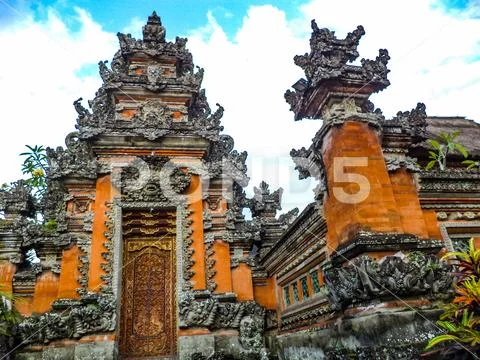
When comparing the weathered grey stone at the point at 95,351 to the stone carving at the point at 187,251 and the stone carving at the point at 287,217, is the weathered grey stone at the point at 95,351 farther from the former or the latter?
the stone carving at the point at 287,217

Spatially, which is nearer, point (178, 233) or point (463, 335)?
point (463, 335)

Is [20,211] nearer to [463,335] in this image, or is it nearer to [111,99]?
[111,99]

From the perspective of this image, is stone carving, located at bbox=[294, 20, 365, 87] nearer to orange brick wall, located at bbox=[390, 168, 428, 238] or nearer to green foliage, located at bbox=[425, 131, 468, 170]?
orange brick wall, located at bbox=[390, 168, 428, 238]

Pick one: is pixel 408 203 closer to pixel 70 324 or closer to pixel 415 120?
pixel 415 120

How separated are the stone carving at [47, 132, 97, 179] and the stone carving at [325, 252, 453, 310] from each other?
7.77 metres

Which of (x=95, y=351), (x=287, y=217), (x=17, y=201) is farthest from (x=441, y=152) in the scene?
(x=17, y=201)

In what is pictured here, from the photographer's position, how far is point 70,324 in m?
8.59

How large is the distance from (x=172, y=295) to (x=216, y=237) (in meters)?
1.98

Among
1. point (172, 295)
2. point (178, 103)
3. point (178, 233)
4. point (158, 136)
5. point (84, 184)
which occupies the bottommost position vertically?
point (172, 295)

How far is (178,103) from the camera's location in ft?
42.7

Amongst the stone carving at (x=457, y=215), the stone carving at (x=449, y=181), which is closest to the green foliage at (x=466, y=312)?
the stone carving at (x=457, y=215)

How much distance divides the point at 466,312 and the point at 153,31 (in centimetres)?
1444

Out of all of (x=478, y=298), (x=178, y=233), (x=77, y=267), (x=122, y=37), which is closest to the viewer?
(x=478, y=298)

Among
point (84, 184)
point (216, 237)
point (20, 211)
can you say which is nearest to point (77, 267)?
point (84, 184)
